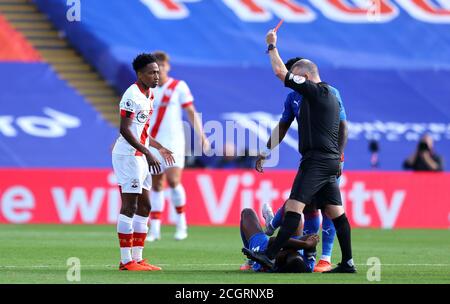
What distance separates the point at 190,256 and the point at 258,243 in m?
2.54

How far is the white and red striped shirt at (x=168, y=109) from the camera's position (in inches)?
640

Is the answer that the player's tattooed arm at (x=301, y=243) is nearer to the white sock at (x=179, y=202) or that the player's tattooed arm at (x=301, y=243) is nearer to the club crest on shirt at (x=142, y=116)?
the club crest on shirt at (x=142, y=116)

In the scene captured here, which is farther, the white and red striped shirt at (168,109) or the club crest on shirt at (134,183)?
the white and red striped shirt at (168,109)

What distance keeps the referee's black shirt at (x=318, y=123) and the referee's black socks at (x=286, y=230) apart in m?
0.59

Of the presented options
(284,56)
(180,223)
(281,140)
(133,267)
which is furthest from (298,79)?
(284,56)

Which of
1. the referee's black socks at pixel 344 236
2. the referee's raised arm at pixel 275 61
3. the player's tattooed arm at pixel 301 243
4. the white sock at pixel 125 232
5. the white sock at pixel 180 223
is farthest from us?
the white sock at pixel 180 223

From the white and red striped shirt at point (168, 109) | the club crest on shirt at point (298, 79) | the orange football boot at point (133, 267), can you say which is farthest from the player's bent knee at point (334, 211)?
the white and red striped shirt at point (168, 109)

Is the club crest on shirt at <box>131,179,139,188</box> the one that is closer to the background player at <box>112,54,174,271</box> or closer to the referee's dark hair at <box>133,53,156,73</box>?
the background player at <box>112,54,174,271</box>

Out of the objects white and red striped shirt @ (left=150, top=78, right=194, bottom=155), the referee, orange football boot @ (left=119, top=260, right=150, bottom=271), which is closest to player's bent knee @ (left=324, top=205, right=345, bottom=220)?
the referee

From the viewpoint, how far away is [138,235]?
1145 cm

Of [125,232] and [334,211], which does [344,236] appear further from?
[125,232]
